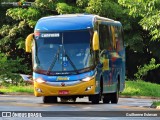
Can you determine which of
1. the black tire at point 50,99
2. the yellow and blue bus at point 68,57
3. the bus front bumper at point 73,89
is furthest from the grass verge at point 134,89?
the bus front bumper at point 73,89

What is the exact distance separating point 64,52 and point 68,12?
20.7 metres

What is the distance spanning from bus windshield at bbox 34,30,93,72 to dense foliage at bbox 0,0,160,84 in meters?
16.0

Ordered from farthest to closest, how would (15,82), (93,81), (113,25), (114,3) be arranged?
(114,3), (15,82), (113,25), (93,81)

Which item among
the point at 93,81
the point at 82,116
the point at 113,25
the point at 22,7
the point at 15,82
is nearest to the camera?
the point at 82,116

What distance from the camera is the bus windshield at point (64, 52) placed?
27.0 meters

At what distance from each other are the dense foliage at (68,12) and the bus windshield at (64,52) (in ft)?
52.5

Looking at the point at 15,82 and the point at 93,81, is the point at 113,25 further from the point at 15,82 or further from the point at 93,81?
the point at 15,82

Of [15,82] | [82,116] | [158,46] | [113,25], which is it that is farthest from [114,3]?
[82,116]

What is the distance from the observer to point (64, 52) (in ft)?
89.0

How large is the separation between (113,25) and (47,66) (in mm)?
4718

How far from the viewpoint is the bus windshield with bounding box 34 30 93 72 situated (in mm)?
27047

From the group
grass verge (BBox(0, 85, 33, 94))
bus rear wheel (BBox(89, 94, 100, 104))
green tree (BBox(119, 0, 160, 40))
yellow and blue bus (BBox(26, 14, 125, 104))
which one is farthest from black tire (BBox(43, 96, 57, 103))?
grass verge (BBox(0, 85, 33, 94))

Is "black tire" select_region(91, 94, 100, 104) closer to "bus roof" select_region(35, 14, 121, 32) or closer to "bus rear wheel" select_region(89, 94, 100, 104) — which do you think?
"bus rear wheel" select_region(89, 94, 100, 104)

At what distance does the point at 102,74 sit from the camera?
2806 centimetres
